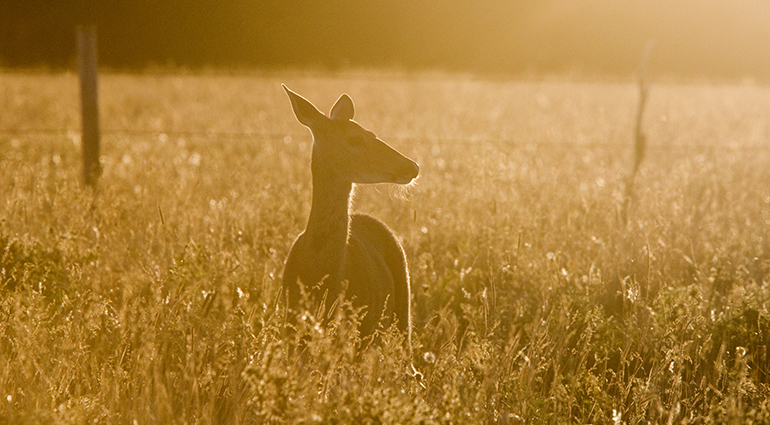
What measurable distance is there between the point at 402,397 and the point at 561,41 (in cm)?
5230

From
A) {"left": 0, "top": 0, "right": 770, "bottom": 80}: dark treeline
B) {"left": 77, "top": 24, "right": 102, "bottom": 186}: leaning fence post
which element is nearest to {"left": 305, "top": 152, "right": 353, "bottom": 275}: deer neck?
{"left": 77, "top": 24, "right": 102, "bottom": 186}: leaning fence post

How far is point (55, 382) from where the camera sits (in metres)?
3.54

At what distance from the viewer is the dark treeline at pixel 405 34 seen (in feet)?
130

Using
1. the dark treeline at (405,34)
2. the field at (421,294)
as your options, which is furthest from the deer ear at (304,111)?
the dark treeline at (405,34)

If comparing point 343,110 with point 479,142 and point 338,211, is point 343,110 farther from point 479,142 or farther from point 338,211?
point 479,142

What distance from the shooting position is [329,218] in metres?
4.36

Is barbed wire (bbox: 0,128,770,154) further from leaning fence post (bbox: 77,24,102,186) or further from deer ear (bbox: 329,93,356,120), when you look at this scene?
deer ear (bbox: 329,93,356,120)

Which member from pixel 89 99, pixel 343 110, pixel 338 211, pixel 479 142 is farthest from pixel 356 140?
pixel 479 142

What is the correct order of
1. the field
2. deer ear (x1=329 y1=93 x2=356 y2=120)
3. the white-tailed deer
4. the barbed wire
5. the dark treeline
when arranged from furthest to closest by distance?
1. the dark treeline
2. the barbed wire
3. deer ear (x1=329 y1=93 x2=356 y2=120)
4. the white-tailed deer
5. the field

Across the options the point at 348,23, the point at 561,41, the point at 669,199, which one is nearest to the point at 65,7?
the point at 348,23

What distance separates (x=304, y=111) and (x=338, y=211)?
0.56 meters

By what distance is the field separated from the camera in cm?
342

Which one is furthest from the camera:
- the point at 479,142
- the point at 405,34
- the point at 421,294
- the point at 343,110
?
the point at 405,34

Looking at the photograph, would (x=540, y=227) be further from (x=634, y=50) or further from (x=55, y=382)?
(x=634, y=50)
